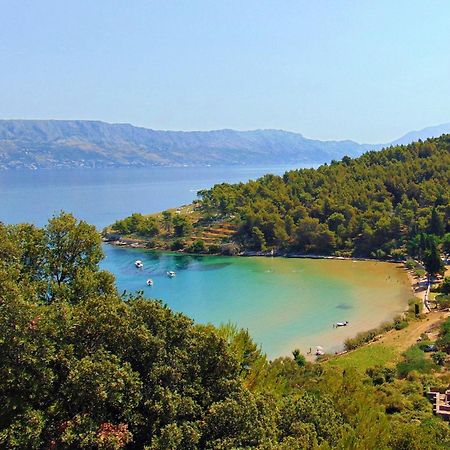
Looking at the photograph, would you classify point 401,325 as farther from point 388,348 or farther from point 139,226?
point 139,226

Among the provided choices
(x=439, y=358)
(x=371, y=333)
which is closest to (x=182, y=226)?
(x=371, y=333)

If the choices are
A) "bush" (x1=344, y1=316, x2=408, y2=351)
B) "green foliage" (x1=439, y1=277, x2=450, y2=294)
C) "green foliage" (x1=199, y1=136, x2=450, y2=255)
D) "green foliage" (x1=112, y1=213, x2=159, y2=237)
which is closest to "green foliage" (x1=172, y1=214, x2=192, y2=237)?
"green foliage" (x1=112, y1=213, x2=159, y2=237)

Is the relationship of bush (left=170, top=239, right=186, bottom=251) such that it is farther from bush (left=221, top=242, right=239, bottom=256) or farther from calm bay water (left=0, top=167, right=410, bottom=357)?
bush (left=221, top=242, right=239, bottom=256)

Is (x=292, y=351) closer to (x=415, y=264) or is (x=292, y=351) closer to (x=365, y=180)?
(x=415, y=264)

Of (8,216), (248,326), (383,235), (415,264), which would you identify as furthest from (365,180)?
(8,216)

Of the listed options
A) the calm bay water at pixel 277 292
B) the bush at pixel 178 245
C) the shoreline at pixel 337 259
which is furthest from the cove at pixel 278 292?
the bush at pixel 178 245

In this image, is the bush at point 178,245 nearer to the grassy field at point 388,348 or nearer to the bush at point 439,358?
the grassy field at point 388,348
